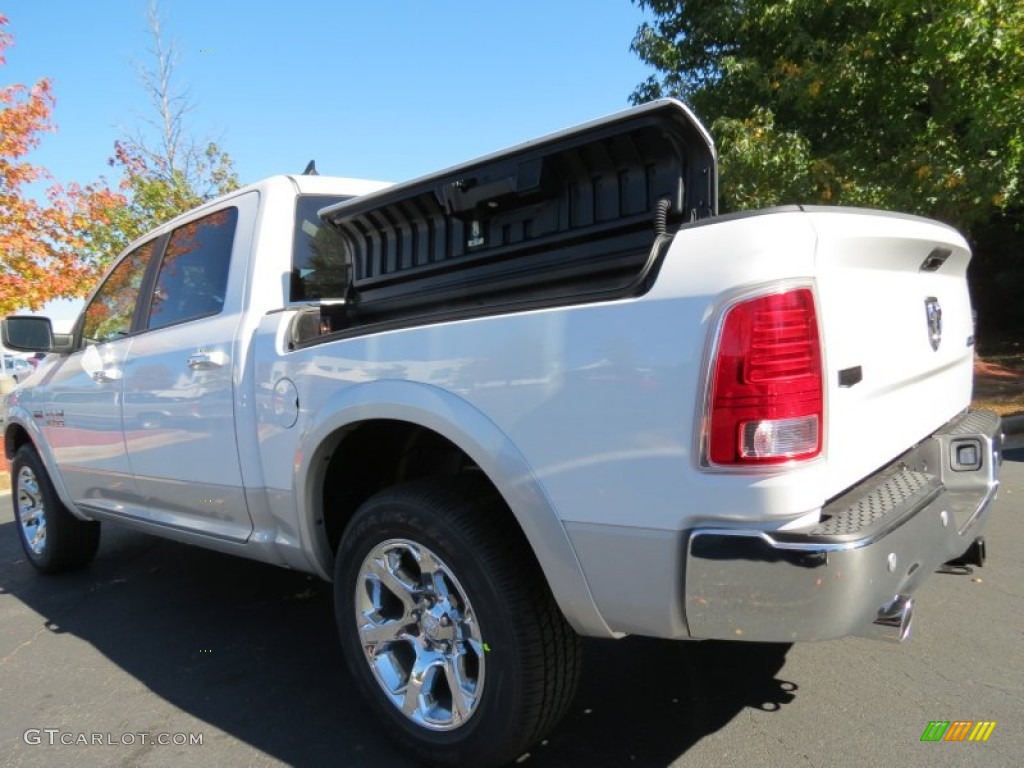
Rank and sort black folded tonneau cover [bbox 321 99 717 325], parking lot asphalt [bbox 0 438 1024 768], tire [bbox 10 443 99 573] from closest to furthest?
1. black folded tonneau cover [bbox 321 99 717 325]
2. parking lot asphalt [bbox 0 438 1024 768]
3. tire [bbox 10 443 99 573]

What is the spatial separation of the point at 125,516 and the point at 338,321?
170cm

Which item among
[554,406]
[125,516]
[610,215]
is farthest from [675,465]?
[125,516]

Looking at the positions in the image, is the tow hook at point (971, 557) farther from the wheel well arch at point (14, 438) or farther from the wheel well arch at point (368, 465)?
the wheel well arch at point (14, 438)

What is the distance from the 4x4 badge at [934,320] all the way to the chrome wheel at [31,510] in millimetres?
5023

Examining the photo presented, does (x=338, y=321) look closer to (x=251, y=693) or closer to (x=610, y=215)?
(x=610, y=215)

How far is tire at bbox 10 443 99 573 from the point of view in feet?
15.1

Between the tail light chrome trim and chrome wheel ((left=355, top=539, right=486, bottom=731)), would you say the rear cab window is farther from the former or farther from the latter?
the tail light chrome trim

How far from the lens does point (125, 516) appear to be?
381cm

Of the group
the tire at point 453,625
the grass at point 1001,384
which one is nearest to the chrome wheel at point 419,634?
the tire at point 453,625

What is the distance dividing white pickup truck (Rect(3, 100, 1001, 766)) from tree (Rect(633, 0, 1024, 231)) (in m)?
6.27

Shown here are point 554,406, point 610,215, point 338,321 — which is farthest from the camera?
point 338,321

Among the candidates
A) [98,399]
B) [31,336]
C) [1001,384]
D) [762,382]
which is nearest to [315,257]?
[98,399]

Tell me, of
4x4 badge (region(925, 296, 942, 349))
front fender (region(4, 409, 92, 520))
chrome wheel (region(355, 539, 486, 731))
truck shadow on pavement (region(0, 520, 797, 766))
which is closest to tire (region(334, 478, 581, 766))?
chrome wheel (region(355, 539, 486, 731))

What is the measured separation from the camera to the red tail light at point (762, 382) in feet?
5.58
